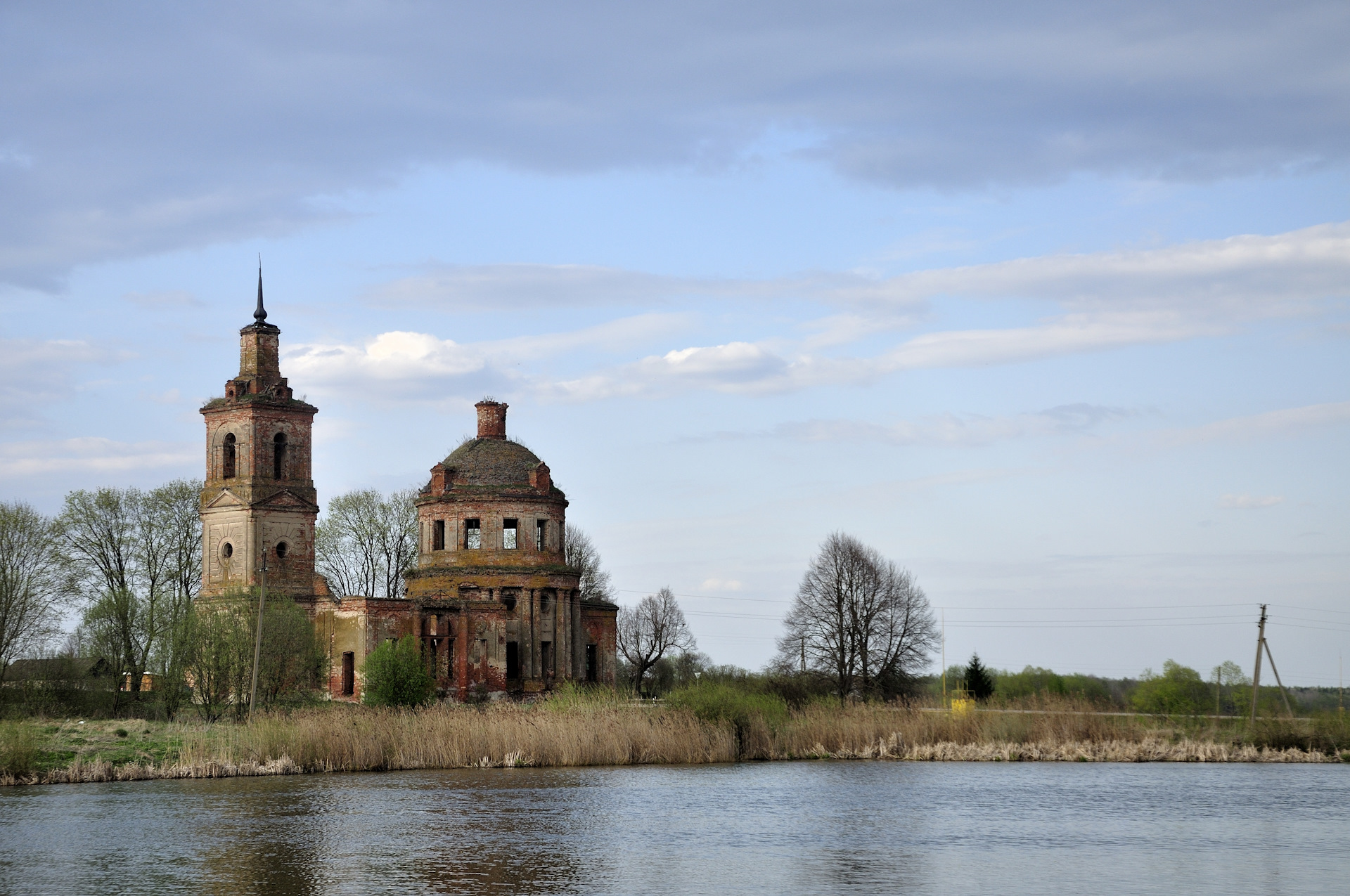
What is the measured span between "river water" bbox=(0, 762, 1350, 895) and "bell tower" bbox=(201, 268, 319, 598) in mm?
20837

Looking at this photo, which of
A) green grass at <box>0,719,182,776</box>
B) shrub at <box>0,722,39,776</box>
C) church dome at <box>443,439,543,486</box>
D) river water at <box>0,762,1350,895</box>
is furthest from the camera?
church dome at <box>443,439,543,486</box>

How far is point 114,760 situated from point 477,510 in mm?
23582

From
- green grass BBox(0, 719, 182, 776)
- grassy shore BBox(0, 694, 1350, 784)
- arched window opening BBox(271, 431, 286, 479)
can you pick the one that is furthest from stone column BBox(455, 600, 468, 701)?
green grass BBox(0, 719, 182, 776)

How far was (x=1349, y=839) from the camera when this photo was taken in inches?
918

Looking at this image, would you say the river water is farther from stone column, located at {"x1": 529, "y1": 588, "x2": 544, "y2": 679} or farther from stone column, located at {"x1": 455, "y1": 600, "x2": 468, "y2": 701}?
stone column, located at {"x1": 529, "y1": 588, "x2": 544, "y2": 679}

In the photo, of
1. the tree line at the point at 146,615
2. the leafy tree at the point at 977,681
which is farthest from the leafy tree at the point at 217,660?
the leafy tree at the point at 977,681

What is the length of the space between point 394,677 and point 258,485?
10.3 meters

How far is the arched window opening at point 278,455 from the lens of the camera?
178ft

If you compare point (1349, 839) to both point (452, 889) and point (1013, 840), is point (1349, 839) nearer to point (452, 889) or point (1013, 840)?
point (1013, 840)

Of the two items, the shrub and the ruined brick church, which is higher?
the ruined brick church

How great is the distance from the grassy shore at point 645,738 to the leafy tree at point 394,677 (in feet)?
17.1

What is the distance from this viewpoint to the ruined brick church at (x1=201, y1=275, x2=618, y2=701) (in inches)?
2095

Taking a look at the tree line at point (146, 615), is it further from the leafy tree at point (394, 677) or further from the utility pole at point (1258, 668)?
the utility pole at point (1258, 668)

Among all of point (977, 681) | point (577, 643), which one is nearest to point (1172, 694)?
point (977, 681)
